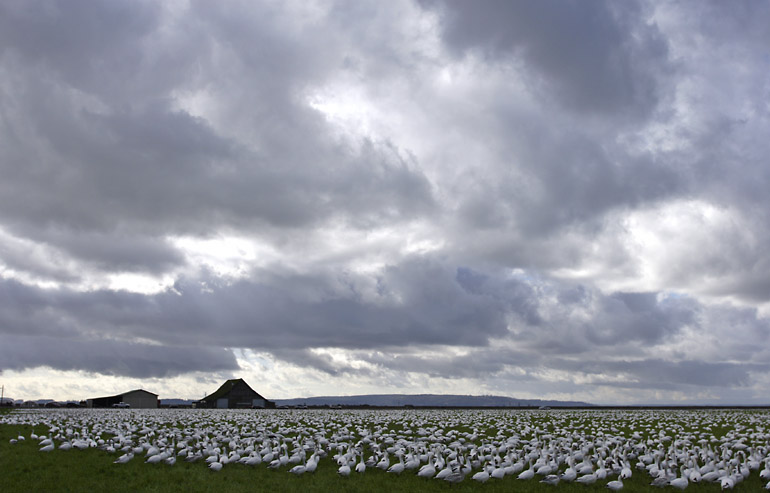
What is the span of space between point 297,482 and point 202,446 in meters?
11.1

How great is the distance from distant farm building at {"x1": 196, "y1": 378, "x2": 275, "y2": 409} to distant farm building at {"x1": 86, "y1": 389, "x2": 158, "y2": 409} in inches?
486

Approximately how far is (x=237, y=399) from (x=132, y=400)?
2568 centimetres

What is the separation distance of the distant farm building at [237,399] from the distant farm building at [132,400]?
12.3m

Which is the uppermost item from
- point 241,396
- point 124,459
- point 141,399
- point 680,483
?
point 241,396

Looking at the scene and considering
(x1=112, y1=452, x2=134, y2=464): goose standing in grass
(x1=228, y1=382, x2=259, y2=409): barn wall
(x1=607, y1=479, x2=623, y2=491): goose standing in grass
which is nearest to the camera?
(x1=607, y1=479, x2=623, y2=491): goose standing in grass

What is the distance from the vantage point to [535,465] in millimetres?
24797

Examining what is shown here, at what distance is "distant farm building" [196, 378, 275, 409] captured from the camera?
122 metres

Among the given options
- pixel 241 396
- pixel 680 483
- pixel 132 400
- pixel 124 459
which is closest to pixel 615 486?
pixel 680 483

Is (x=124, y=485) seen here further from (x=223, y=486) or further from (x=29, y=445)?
(x=29, y=445)

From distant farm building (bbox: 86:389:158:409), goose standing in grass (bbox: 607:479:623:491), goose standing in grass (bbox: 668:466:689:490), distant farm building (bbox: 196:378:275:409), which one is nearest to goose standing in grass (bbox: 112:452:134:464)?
goose standing in grass (bbox: 607:479:623:491)

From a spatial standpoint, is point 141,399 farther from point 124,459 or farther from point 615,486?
point 615,486

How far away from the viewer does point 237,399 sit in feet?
405

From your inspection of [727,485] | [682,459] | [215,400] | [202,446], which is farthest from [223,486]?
[215,400]

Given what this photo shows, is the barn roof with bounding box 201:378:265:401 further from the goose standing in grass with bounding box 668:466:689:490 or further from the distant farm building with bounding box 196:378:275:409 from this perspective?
the goose standing in grass with bounding box 668:466:689:490
